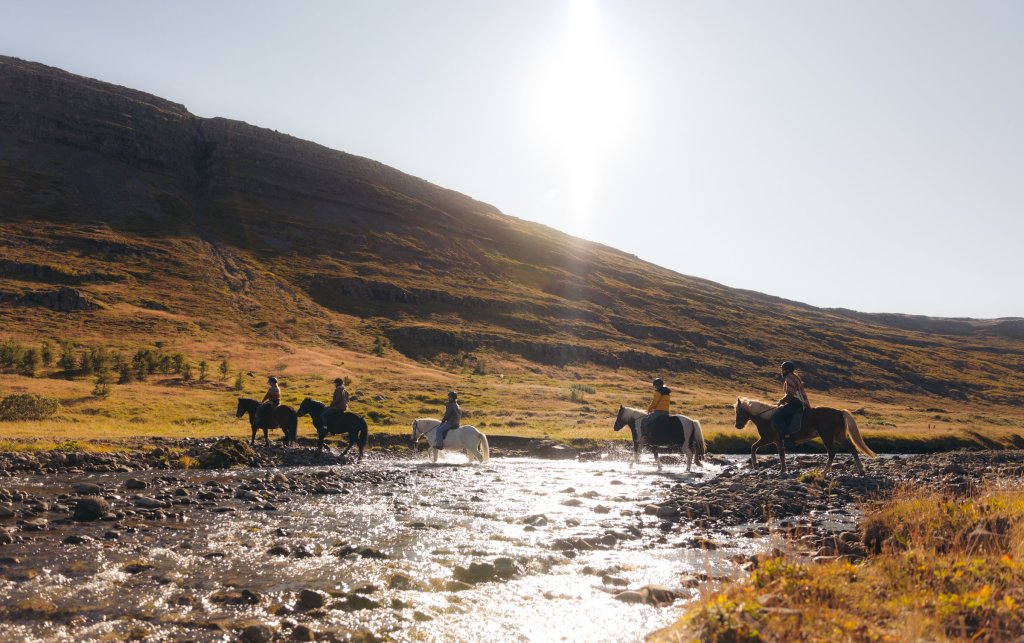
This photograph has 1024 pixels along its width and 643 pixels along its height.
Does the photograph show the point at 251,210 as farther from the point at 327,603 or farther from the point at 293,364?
the point at 327,603

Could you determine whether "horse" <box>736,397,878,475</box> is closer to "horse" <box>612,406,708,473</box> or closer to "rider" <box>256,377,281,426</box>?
"horse" <box>612,406,708,473</box>

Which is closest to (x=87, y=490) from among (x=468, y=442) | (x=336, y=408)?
(x=336, y=408)

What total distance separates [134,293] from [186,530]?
92.5 metres

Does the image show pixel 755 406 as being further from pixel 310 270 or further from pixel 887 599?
pixel 310 270

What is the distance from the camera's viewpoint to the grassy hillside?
68.0m

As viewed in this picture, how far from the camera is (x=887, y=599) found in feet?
20.5

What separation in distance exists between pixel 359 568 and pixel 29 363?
5314cm

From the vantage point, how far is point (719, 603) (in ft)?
18.6

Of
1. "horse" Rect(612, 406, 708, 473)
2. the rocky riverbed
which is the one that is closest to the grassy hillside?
"horse" Rect(612, 406, 708, 473)

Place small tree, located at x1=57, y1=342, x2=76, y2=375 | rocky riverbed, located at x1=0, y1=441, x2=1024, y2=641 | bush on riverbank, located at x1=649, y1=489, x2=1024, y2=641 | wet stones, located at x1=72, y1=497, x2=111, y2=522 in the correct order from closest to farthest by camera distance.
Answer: bush on riverbank, located at x1=649, y1=489, x2=1024, y2=641 → rocky riverbed, located at x1=0, y1=441, x2=1024, y2=641 → wet stones, located at x1=72, y1=497, x2=111, y2=522 → small tree, located at x1=57, y1=342, x2=76, y2=375

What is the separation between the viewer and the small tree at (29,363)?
48.6m

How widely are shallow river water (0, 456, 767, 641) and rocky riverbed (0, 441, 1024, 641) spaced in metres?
0.04

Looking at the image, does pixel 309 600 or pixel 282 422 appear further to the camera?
pixel 282 422

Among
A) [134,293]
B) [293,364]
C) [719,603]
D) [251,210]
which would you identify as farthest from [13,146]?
[719,603]
